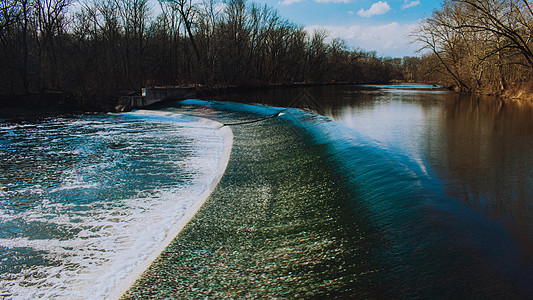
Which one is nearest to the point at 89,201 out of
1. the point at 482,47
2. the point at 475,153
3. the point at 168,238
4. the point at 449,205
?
the point at 168,238

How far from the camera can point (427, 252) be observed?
396 centimetres

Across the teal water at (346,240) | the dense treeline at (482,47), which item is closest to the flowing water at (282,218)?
the teal water at (346,240)

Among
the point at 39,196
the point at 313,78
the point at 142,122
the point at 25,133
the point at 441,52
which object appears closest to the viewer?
the point at 39,196

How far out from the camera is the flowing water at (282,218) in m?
3.79

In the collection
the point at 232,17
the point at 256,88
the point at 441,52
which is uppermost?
the point at 232,17

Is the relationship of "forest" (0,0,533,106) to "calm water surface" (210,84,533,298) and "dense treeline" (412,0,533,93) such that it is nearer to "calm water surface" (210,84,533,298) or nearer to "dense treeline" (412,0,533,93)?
"dense treeline" (412,0,533,93)

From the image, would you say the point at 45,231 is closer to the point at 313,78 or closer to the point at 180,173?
the point at 180,173

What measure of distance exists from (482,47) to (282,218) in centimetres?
2406

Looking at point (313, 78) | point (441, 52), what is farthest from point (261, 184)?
point (313, 78)

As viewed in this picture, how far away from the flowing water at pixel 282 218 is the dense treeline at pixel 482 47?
37.2ft

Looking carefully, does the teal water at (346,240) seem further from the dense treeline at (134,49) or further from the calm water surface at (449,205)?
the dense treeline at (134,49)

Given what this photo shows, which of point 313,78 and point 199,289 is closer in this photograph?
point 199,289

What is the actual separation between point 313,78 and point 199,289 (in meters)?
66.4

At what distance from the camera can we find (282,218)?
5629 mm
